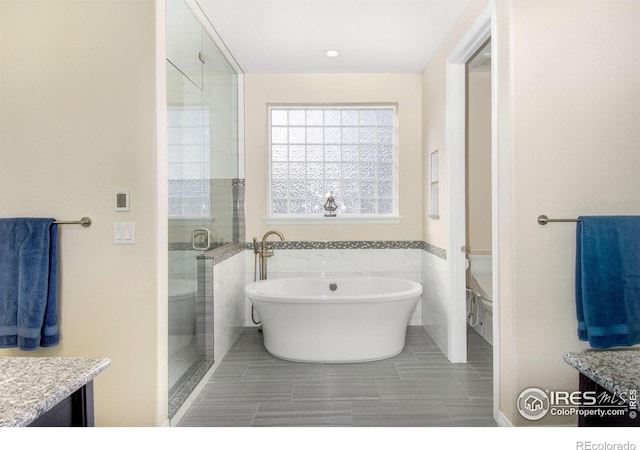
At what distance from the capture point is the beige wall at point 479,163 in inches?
165

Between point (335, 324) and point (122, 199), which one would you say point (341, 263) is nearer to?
point (335, 324)

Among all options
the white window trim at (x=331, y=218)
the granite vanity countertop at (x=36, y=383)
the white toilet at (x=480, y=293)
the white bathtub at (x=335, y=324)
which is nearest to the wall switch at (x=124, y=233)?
the granite vanity countertop at (x=36, y=383)

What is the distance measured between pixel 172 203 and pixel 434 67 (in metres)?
2.61

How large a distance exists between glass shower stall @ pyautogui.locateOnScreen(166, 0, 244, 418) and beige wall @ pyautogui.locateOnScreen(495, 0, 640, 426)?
180 cm

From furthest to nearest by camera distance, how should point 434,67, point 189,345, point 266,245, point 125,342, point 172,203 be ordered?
1. point 266,245
2. point 434,67
3. point 189,345
4. point 172,203
5. point 125,342

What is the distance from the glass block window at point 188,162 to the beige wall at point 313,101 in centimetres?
114

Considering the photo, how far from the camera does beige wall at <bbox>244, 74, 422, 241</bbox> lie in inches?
165

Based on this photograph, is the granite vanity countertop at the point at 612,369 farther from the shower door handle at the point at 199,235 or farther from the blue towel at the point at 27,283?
the shower door handle at the point at 199,235

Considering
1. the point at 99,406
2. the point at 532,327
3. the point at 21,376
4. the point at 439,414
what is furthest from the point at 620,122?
the point at 99,406

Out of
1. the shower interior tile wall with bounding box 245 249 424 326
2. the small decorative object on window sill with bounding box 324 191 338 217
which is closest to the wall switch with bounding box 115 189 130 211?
the shower interior tile wall with bounding box 245 249 424 326

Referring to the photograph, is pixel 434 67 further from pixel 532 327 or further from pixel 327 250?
pixel 532 327

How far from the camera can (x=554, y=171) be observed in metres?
2.05

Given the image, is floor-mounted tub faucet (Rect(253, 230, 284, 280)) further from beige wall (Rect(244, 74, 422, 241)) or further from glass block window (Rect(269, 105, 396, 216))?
glass block window (Rect(269, 105, 396, 216))

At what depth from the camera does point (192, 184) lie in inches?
107
